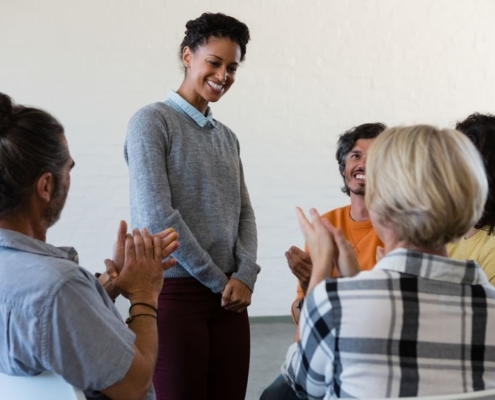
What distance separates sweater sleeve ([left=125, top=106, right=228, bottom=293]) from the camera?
2.14 meters

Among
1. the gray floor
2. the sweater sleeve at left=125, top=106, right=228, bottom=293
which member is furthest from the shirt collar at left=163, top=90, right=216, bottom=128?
the gray floor

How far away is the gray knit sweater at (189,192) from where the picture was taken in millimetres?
2154

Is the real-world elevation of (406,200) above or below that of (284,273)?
above

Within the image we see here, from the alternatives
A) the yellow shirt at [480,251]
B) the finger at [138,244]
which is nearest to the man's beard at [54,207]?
the finger at [138,244]

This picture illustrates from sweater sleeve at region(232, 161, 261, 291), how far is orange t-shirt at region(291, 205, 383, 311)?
174mm

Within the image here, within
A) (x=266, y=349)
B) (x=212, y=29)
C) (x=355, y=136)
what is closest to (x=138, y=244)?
Result: (x=212, y=29)

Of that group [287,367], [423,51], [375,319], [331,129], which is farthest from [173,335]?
[423,51]

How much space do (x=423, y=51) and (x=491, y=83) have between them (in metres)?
0.69

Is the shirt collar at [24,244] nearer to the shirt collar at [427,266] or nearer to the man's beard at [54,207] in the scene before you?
the man's beard at [54,207]

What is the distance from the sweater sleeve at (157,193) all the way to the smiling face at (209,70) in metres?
0.20

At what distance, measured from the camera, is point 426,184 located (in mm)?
1271

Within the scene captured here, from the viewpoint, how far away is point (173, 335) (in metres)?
2.16

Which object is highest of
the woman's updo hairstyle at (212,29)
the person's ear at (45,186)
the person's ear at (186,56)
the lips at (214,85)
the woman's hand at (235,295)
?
the woman's updo hairstyle at (212,29)

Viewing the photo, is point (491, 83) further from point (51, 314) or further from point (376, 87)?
point (51, 314)
